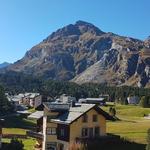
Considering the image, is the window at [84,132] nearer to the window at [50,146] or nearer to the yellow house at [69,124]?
the yellow house at [69,124]

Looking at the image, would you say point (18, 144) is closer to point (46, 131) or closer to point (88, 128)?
point (46, 131)

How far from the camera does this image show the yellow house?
207ft

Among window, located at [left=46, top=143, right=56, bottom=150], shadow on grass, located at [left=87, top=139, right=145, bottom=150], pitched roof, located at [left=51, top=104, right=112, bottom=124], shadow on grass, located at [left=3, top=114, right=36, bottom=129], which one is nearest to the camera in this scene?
shadow on grass, located at [left=87, top=139, right=145, bottom=150]

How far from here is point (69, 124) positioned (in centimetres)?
6212

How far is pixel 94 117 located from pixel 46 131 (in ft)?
25.1

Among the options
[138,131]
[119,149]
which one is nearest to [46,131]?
[119,149]

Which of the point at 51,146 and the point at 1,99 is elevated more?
the point at 1,99

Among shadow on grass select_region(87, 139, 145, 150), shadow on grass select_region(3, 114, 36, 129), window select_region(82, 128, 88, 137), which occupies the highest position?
shadow on grass select_region(3, 114, 36, 129)

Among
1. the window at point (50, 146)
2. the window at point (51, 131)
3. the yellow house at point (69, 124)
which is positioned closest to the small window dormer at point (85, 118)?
the yellow house at point (69, 124)

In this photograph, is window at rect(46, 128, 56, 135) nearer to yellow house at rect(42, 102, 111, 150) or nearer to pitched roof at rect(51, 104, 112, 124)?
yellow house at rect(42, 102, 111, 150)

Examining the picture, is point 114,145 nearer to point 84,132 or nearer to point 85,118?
point 84,132

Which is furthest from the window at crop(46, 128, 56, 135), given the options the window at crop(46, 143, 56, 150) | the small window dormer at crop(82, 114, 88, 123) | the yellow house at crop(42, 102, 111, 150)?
the small window dormer at crop(82, 114, 88, 123)

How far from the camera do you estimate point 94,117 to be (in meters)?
65.8

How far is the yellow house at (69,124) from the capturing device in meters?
63.1
